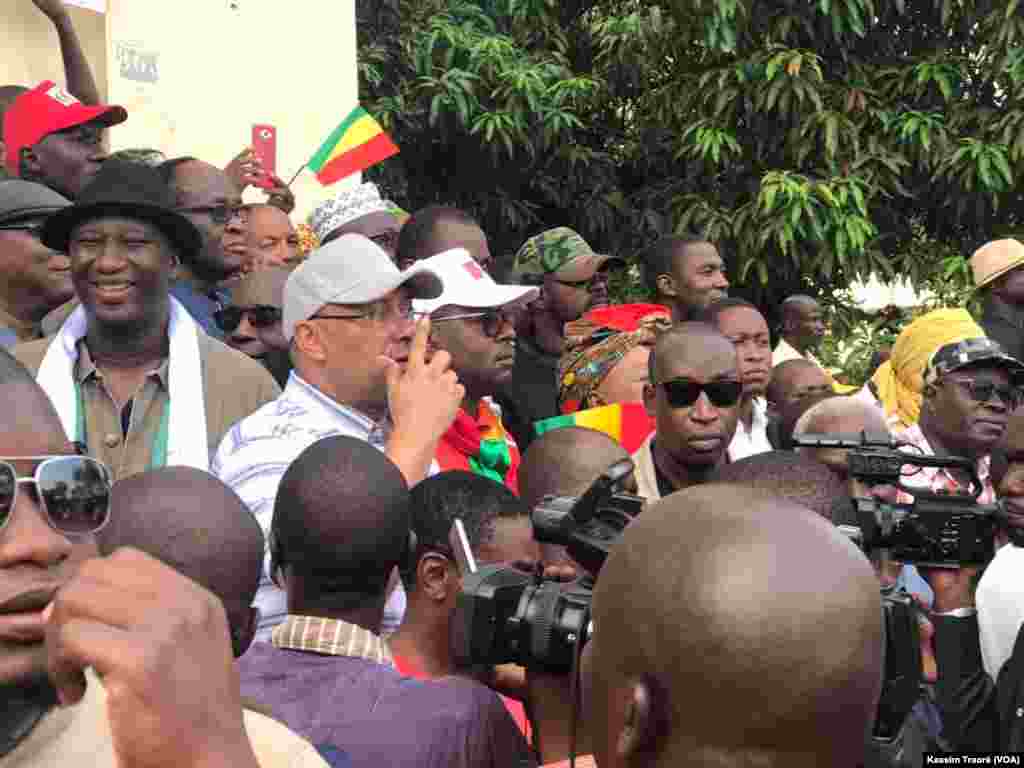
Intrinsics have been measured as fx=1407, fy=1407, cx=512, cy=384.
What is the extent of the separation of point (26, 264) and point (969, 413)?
11.3 feet

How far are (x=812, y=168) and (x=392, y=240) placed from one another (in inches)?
174

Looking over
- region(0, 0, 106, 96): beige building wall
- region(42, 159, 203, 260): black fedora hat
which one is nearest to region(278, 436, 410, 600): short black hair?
region(42, 159, 203, 260): black fedora hat

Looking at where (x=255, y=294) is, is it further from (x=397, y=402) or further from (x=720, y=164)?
(x=720, y=164)

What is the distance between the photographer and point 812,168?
9.95m

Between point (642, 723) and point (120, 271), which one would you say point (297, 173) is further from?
point (642, 723)

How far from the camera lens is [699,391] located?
4738 mm

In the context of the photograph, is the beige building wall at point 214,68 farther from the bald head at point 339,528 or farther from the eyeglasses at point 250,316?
the bald head at point 339,528

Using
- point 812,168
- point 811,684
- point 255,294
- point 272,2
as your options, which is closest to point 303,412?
point 255,294

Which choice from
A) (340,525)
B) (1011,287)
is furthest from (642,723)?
(1011,287)

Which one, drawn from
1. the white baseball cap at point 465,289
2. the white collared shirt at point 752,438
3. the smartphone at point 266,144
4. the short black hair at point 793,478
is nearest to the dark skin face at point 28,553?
the short black hair at point 793,478

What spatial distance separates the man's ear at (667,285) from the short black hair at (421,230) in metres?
1.26

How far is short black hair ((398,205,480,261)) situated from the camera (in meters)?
5.95

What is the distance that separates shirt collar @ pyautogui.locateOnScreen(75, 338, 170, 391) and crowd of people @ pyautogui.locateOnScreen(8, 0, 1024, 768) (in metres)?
0.01

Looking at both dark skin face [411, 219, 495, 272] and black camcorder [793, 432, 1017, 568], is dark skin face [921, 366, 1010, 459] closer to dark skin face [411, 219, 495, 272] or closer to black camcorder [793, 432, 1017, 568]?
black camcorder [793, 432, 1017, 568]
